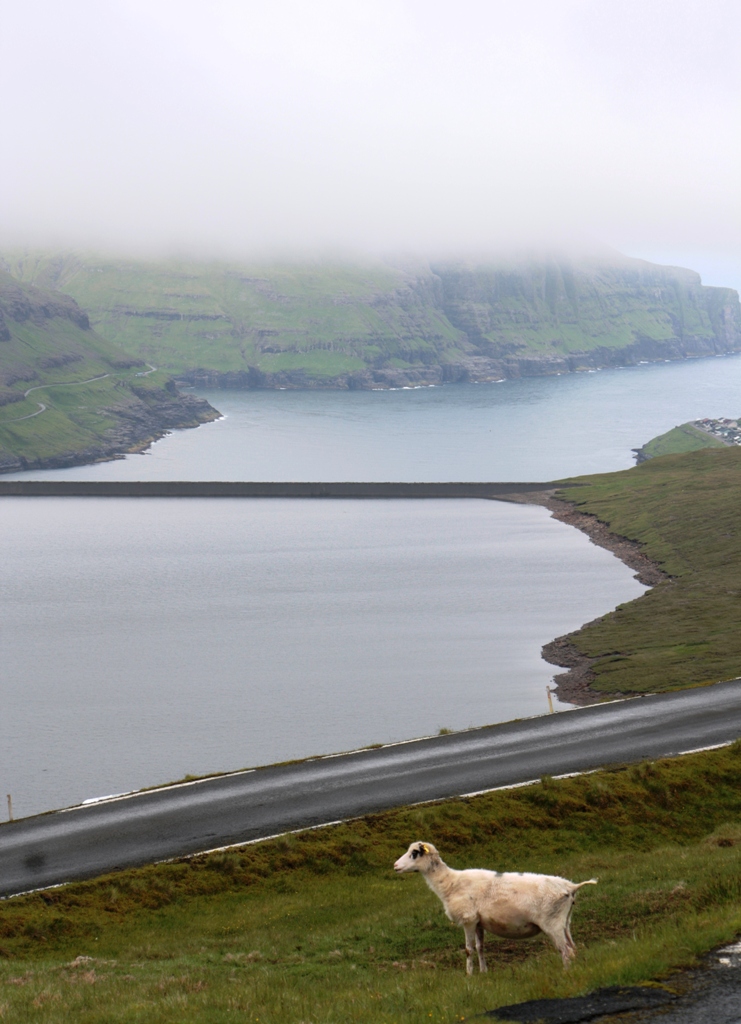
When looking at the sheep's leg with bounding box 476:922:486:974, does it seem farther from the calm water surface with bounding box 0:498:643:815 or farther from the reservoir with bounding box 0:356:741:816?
the calm water surface with bounding box 0:498:643:815

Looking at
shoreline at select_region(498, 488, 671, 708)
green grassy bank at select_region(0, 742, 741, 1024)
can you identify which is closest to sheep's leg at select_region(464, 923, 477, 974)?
green grassy bank at select_region(0, 742, 741, 1024)

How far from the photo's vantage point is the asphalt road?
33.4m

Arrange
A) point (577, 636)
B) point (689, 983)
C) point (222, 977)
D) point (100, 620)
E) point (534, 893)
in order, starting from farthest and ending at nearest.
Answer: point (100, 620)
point (577, 636)
point (222, 977)
point (534, 893)
point (689, 983)

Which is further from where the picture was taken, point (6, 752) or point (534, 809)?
point (6, 752)

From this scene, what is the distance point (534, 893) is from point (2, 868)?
20623 millimetres

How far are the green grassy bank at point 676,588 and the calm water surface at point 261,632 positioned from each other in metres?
6.10

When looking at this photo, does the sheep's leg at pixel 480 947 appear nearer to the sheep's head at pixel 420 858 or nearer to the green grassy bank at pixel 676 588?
the sheep's head at pixel 420 858

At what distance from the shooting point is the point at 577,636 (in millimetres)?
99438

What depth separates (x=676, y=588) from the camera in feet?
383

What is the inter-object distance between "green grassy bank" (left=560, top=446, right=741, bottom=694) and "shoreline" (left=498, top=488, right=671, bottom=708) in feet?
3.23

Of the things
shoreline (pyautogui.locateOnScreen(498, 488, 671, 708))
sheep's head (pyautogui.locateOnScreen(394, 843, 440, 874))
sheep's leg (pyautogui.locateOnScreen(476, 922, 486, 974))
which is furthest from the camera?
shoreline (pyautogui.locateOnScreen(498, 488, 671, 708))

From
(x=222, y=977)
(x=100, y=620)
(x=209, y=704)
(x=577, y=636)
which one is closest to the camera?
(x=222, y=977)

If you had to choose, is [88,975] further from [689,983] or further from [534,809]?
[534,809]

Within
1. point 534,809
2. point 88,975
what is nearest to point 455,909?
point 88,975
